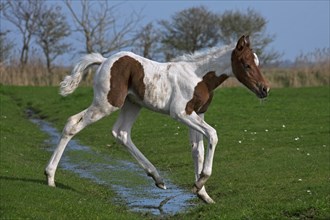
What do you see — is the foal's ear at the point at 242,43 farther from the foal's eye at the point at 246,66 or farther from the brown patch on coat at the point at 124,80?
the brown patch on coat at the point at 124,80

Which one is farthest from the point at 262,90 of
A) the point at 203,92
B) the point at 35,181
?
the point at 35,181

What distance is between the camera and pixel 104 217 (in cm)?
915

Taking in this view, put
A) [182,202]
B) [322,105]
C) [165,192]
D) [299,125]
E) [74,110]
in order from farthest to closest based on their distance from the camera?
[74,110], [322,105], [299,125], [165,192], [182,202]

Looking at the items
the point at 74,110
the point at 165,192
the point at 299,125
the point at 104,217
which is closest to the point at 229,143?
the point at 299,125

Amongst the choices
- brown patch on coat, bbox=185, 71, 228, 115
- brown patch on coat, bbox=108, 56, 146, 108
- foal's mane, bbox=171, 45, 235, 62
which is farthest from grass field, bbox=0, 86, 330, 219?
foal's mane, bbox=171, 45, 235, 62

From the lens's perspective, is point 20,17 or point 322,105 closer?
point 322,105

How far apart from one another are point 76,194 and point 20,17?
213 ft

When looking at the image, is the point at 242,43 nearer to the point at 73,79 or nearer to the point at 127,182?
the point at 73,79

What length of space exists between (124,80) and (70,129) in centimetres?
109

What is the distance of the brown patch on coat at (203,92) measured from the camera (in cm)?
1085

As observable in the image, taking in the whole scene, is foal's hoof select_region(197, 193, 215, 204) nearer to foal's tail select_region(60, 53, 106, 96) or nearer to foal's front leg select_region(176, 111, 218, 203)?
foal's front leg select_region(176, 111, 218, 203)

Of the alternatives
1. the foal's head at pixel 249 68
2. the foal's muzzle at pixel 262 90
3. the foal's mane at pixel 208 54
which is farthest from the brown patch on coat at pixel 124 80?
the foal's muzzle at pixel 262 90

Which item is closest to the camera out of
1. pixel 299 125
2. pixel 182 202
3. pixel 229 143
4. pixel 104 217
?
pixel 104 217

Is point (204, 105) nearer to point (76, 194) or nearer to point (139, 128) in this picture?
point (76, 194)
